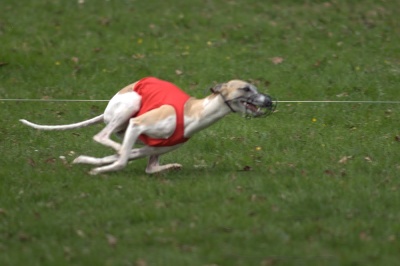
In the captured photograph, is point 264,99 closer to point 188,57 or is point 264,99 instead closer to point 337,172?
point 337,172

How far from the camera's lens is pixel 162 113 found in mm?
9234

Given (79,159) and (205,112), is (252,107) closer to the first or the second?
(205,112)

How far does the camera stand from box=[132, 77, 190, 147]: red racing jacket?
30.4 ft

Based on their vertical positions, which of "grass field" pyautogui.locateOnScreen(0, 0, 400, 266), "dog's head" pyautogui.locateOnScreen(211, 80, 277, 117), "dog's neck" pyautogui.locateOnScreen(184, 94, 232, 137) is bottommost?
"grass field" pyautogui.locateOnScreen(0, 0, 400, 266)

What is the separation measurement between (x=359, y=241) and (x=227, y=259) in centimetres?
123

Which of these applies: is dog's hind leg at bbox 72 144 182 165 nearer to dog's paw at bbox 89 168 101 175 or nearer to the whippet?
the whippet

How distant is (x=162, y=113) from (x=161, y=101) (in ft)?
0.60

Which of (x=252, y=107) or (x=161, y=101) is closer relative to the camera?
(x=252, y=107)

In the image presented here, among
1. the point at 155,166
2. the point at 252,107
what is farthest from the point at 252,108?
the point at 155,166

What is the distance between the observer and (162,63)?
614 inches

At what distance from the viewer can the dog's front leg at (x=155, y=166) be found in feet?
31.8

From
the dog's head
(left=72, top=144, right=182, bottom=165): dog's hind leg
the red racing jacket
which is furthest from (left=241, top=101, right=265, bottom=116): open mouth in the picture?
(left=72, top=144, right=182, bottom=165): dog's hind leg

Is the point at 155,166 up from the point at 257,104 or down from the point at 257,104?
down

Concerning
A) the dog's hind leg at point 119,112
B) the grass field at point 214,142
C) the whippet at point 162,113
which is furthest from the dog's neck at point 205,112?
the dog's hind leg at point 119,112
